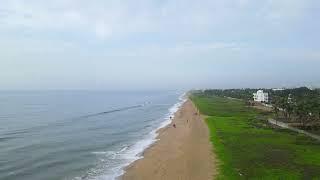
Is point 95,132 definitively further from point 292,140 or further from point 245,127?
point 292,140

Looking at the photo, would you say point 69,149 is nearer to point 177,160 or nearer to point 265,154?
point 177,160

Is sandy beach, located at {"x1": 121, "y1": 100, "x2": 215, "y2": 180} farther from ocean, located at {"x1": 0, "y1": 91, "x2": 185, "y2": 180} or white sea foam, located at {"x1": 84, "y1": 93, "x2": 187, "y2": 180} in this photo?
ocean, located at {"x1": 0, "y1": 91, "x2": 185, "y2": 180}

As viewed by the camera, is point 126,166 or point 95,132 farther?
point 95,132

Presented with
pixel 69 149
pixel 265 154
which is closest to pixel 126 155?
pixel 69 149

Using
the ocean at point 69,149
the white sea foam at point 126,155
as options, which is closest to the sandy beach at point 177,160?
the white sea foam at point 126,155

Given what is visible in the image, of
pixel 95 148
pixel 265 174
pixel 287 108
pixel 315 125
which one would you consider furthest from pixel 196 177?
pixel 287 108

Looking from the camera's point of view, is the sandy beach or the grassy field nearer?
the grassy field

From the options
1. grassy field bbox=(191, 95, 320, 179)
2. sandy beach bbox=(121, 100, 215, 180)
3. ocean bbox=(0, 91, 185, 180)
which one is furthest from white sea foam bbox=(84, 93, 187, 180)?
grassy field bbox=(191, 95, 320, 179)

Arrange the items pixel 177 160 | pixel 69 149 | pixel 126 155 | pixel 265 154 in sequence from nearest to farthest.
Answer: pixel 265 154
pixel 177 160
pixel 126 155
pixel 69 149
